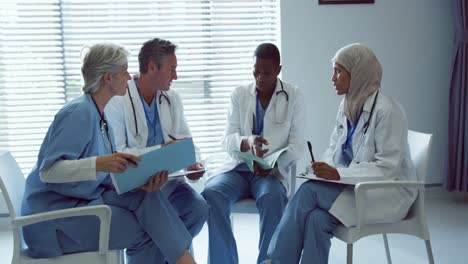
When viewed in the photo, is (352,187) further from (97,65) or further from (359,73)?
(97,65)

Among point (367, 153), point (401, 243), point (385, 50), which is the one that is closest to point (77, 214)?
point (367, 153)

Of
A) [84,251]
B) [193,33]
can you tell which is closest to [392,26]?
[193,33]

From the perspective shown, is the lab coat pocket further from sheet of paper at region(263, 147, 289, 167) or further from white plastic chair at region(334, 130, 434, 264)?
sheet of paper at region(263, 147, 289, 167)

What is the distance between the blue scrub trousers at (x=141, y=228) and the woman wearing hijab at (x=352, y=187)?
0.47 m

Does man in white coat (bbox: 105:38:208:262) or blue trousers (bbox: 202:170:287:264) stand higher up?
man in white coat (bbox: 105:38:208:262)

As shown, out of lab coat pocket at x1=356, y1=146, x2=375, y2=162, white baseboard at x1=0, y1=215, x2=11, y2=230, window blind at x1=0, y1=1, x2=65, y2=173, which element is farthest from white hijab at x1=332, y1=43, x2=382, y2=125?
white baseboard at x1=0, y1=215, x2=11, y2=230

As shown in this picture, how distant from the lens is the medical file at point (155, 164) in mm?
2174

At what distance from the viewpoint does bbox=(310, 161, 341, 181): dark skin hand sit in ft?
8.07

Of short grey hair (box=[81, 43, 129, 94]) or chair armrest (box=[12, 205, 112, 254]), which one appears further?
short grey hair (box=[81, 43, 129, 94])

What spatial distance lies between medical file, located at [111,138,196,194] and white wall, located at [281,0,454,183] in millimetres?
1962

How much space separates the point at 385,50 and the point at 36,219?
9.83 feet

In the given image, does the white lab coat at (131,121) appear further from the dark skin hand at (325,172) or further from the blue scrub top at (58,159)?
the dark skin hand at (325,172)

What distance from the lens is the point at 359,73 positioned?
265cm

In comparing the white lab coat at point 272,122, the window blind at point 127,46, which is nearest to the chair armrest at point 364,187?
the white lab coat at point 272,122
